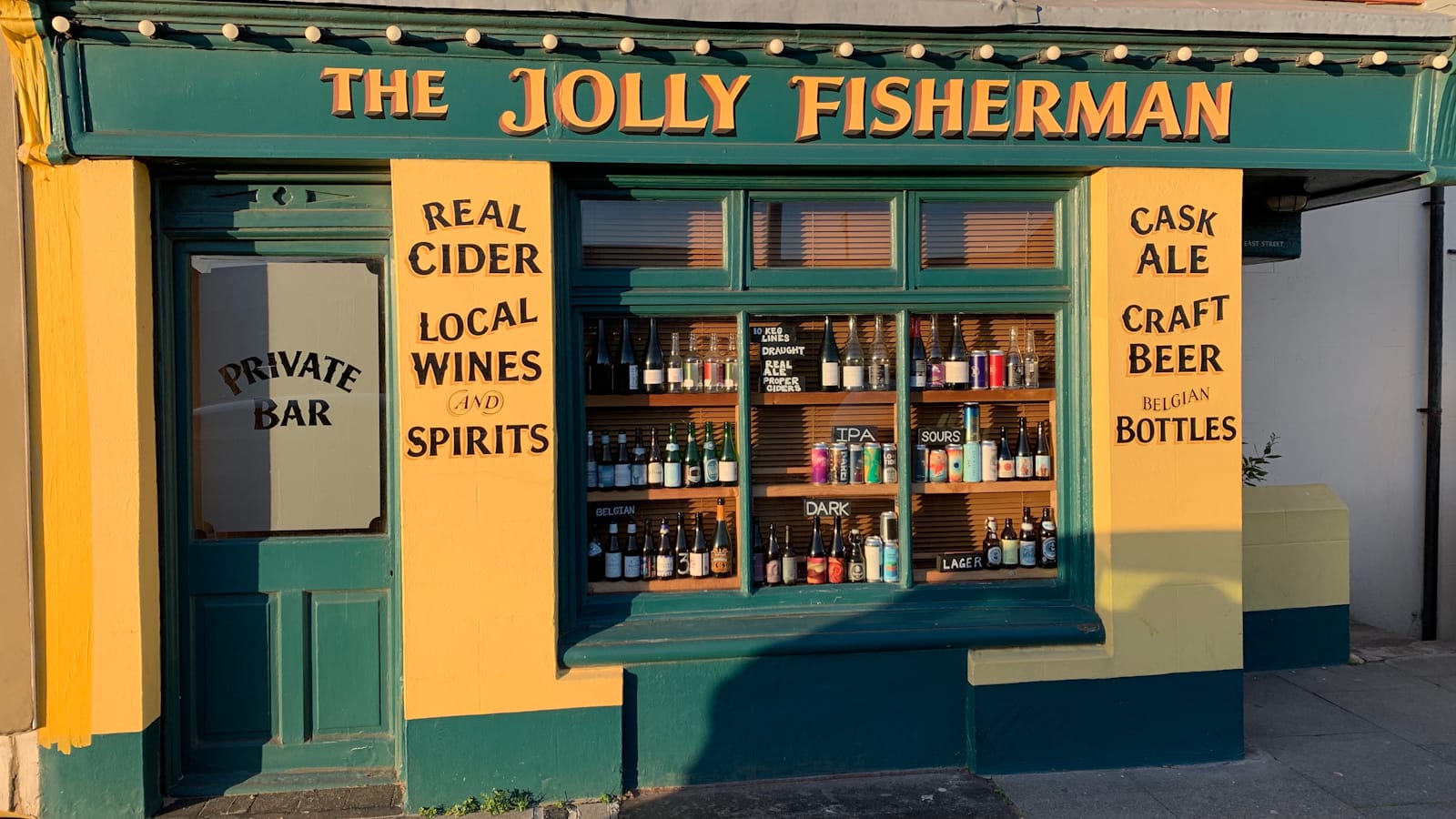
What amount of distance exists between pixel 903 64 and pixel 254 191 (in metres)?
3.20

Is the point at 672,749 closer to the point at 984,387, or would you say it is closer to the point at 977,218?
the point at 984,387

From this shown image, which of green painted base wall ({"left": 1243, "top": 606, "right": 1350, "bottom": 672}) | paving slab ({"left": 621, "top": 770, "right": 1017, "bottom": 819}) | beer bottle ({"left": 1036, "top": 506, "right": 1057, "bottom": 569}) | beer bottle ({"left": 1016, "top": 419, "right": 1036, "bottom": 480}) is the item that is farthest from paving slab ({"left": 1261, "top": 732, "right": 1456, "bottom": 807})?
beer bottle ({"left": 1016, "top": 419, "right": 1036, "bottom": 480})

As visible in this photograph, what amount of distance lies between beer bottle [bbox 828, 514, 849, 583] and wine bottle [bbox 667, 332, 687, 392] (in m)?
1.12

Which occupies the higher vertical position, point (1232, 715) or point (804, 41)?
point (804, 41)

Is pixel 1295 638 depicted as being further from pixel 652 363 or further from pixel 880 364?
pixel 652 363

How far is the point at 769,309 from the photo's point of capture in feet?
17.0

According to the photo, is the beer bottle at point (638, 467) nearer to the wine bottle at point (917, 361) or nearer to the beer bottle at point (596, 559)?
the beer bottle at point (596, 559)

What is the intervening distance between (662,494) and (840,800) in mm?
1745

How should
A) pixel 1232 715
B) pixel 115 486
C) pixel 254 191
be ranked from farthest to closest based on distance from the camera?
1. pixel 1232 715
2. pixel 254 191
3. pixel 115 486

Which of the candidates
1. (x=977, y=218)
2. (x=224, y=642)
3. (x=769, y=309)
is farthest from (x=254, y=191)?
(x=977, y=218)

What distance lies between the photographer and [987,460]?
5.43 m

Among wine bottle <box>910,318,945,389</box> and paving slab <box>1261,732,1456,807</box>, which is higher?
wine bottle <box>910,318,945,389</box>

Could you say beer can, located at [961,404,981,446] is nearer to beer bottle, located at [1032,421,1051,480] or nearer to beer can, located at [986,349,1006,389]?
beer can, located at [986,349,1006,389]

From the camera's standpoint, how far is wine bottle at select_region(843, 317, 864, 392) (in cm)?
539
